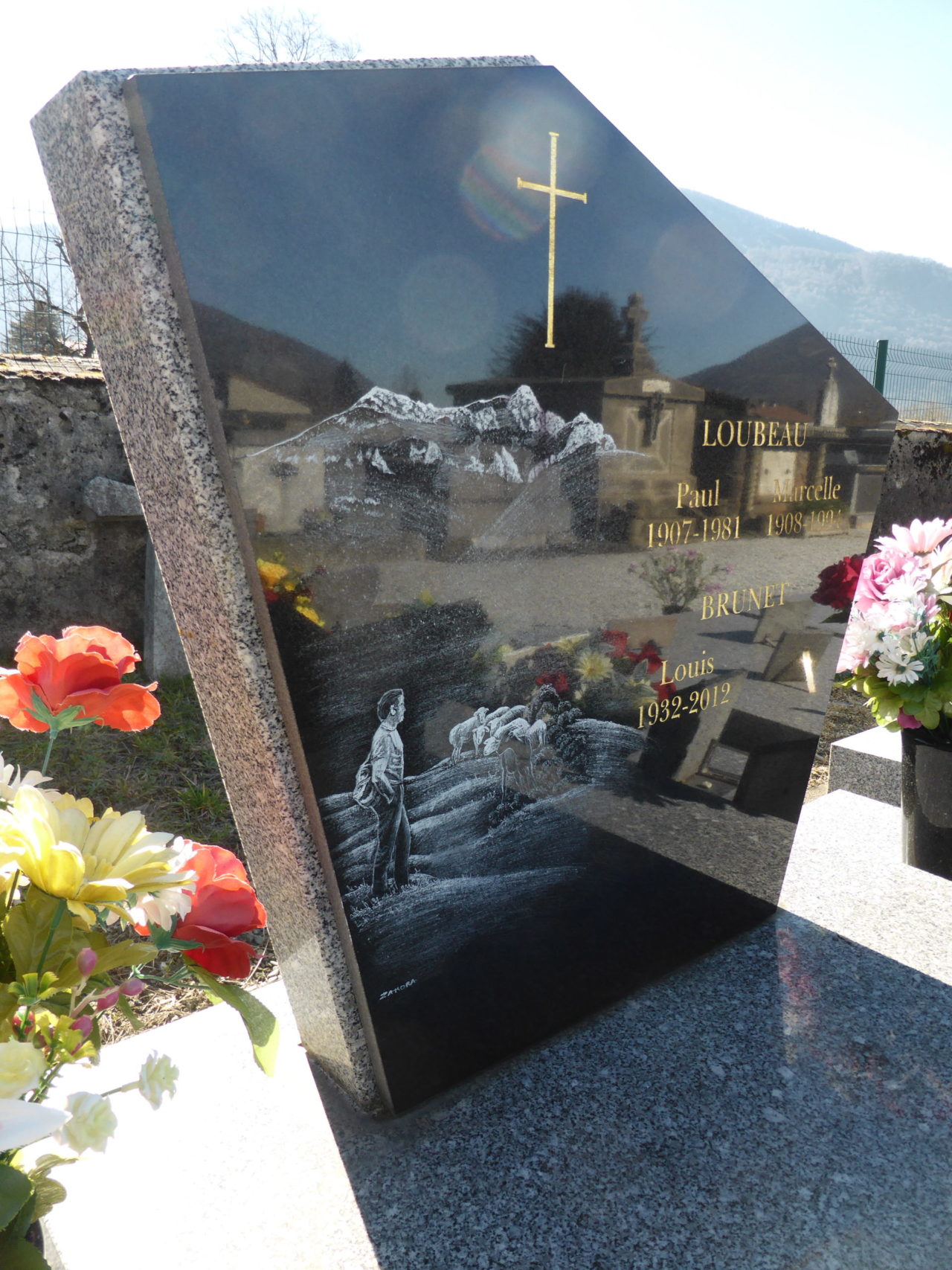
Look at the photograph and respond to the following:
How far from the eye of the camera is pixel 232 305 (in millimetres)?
1335

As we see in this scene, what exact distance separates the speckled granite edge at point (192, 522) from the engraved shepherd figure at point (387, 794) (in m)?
0.10

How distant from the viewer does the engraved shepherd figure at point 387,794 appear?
1630 mm

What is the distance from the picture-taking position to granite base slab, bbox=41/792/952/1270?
4.98ft

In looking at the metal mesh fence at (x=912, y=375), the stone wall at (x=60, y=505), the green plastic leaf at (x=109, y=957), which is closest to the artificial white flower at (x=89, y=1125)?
the green plastic leaf at (x=109, y=957)

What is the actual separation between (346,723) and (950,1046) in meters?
1.50

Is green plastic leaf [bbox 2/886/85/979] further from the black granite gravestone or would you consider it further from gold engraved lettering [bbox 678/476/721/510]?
gold engraved lettering [bbox 678/476/721/510]

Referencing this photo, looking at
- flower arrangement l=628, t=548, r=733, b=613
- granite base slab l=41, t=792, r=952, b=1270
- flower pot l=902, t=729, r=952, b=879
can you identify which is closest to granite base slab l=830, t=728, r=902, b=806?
flower pot l=902, t=729, r=952, b=879

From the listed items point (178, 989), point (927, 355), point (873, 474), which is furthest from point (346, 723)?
point (927, 355)

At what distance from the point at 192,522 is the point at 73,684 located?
20.7 inches

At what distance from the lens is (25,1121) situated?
68 cm

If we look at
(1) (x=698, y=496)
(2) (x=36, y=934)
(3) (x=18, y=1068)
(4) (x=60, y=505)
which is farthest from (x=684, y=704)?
(4) (x=60, y=505)

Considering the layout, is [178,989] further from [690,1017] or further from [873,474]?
[873,474]

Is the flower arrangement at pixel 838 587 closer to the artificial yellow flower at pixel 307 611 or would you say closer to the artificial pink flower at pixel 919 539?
the artificial pink flower at pixel 919 539
